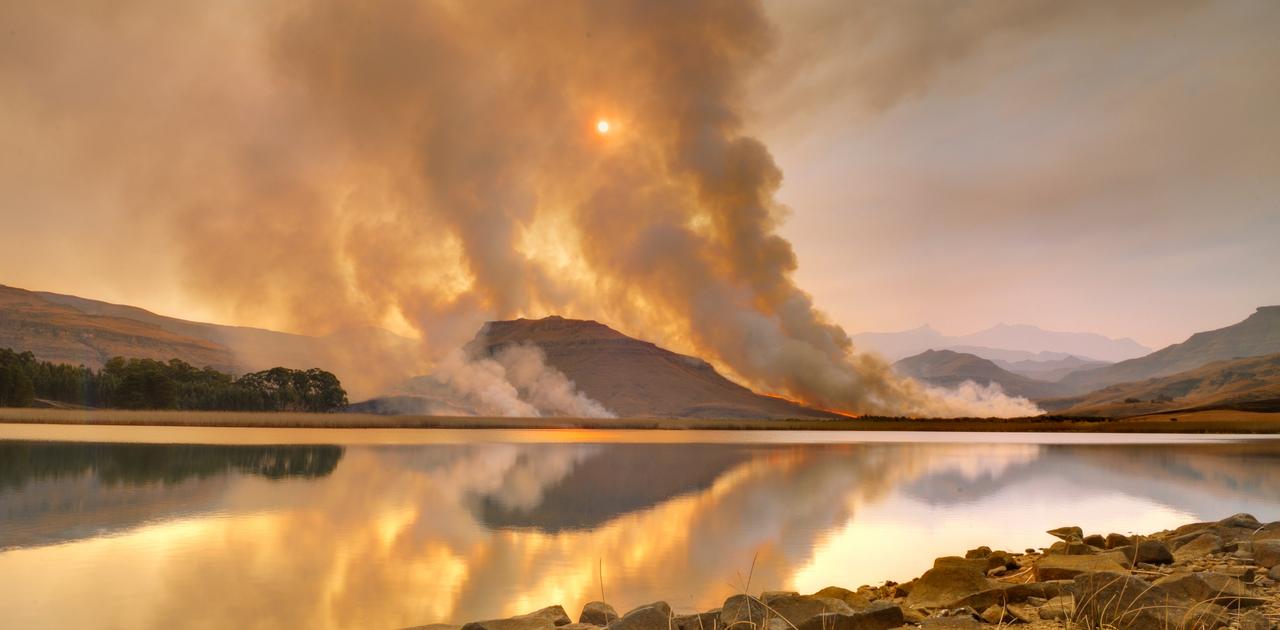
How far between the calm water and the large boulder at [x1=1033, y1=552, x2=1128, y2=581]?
3786mm

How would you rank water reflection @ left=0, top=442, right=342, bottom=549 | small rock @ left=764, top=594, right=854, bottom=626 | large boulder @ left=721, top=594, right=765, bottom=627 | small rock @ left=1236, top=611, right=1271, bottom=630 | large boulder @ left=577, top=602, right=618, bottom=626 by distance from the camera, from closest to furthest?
1. small rock @ left=1236, top=611, right=1271, bottom=630
2. large boulder @ left=721, top=594, right=765, bottom=627
3. small rock @ left=764, top=594, right=854, bottom=626
4. large boulder @ left=577, top=602, right=618, bottom=626
5. water reflection @ left=0, top=442, right=342, bottom=549

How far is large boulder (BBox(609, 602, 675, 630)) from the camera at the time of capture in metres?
8.98

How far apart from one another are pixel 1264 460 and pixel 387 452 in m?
53.8

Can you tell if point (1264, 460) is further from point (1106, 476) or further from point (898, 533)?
point (898, 533)

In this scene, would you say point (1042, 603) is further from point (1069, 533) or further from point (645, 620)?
point (1069, 533)

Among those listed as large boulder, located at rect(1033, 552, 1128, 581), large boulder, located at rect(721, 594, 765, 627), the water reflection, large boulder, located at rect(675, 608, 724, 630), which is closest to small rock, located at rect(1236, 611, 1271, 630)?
large boulder, located at rect(1033, 552, 1128, 581)

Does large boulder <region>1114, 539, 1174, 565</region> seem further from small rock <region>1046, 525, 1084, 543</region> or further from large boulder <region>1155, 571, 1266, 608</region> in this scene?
large boulder <region>1155, 571, 1266, 608</region>

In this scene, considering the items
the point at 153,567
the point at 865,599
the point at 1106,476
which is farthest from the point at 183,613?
the point at 1106,476

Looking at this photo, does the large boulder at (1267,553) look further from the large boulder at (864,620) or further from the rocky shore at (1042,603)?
the large boulder at (864,620)

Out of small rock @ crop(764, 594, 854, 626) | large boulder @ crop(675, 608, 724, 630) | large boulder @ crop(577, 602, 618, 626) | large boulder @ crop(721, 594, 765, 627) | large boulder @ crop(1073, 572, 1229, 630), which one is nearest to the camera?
large boulder @ crop(1073, 572, 1229, 630)

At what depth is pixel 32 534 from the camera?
17.2 m

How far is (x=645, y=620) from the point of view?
356 inches

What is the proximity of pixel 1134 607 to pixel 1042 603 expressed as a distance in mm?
1565

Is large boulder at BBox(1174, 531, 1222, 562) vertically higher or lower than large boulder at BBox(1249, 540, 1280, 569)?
lower
